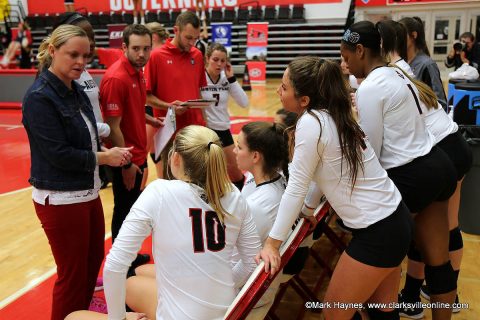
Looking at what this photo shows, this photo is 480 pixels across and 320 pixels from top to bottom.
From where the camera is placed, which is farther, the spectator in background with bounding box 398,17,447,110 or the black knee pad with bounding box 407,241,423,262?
the spectator in background with bounding box 398,17,447,110

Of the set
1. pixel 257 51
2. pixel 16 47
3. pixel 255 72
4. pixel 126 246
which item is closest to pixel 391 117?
pixel 126 246

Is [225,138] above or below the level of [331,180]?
below

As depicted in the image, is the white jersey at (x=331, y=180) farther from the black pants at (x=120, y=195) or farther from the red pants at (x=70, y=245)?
the black pants at (x=120, y=195)

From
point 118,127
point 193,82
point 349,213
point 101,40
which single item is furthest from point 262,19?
Result: point 349,213

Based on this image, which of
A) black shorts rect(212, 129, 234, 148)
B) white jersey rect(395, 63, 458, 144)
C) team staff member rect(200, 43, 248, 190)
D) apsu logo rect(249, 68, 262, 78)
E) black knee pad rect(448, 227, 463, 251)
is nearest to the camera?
white jersey rect(395, 63, 458, 144)

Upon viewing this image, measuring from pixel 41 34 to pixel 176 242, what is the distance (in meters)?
20.9

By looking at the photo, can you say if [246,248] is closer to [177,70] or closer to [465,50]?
[177,70]

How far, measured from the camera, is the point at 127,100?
3109mm

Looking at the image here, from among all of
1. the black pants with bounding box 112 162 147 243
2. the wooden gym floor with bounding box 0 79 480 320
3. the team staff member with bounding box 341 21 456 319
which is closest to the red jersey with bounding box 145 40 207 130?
the black pants with bounding box 112 162 147 243

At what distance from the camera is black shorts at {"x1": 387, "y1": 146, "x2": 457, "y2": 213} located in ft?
7.39

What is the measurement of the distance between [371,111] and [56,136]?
4.71 ft

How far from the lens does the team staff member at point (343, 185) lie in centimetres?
183

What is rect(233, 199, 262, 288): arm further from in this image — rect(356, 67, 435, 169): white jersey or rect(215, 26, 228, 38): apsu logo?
rect(215, 26, 228, 38): apsu logo

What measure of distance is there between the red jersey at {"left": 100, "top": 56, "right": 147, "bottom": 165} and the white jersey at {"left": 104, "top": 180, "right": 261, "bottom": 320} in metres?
1.37
